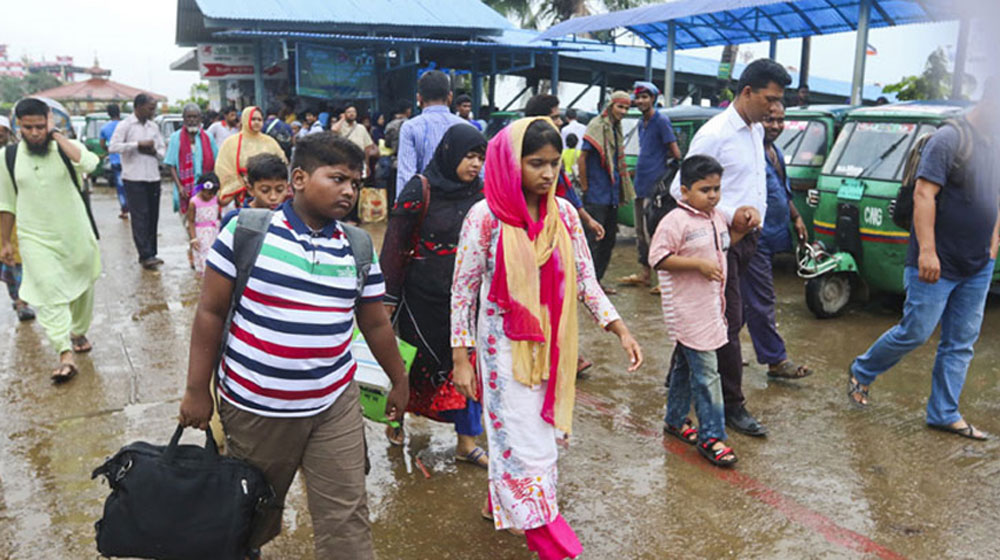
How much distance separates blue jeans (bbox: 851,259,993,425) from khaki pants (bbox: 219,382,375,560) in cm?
301

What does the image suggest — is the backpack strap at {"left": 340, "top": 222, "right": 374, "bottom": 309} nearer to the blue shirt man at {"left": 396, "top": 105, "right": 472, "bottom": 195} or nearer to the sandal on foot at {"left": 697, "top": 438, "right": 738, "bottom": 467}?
the blue shirt man at {"left": 396, "top": 105, "right": 472, "bottom": 195}

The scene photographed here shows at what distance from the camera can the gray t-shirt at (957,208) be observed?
12.7 feet

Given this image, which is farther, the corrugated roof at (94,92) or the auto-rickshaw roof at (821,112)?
the corrugated roof at (94,92)

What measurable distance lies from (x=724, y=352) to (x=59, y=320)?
161 inches

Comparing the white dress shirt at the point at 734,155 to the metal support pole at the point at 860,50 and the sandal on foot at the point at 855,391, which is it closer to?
the sandal on foot at the point at 855,391

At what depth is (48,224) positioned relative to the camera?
203 inches

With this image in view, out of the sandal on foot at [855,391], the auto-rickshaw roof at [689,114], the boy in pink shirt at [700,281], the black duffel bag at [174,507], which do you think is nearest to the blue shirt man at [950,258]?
the sandal on foot at [855,391]

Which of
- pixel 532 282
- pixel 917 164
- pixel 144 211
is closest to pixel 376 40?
pixel 144 211

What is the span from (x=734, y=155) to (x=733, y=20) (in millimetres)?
11250

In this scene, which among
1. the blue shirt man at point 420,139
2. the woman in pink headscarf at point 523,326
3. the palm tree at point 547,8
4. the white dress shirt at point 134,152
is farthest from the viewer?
the palm tree at point 547,8

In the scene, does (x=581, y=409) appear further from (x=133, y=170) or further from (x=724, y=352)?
(x=133, y=170)

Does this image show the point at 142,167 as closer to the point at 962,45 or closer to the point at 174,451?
the point at 174,451

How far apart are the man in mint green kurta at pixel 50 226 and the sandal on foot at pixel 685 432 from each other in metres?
3.72

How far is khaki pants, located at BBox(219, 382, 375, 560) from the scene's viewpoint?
2512 millimetres
